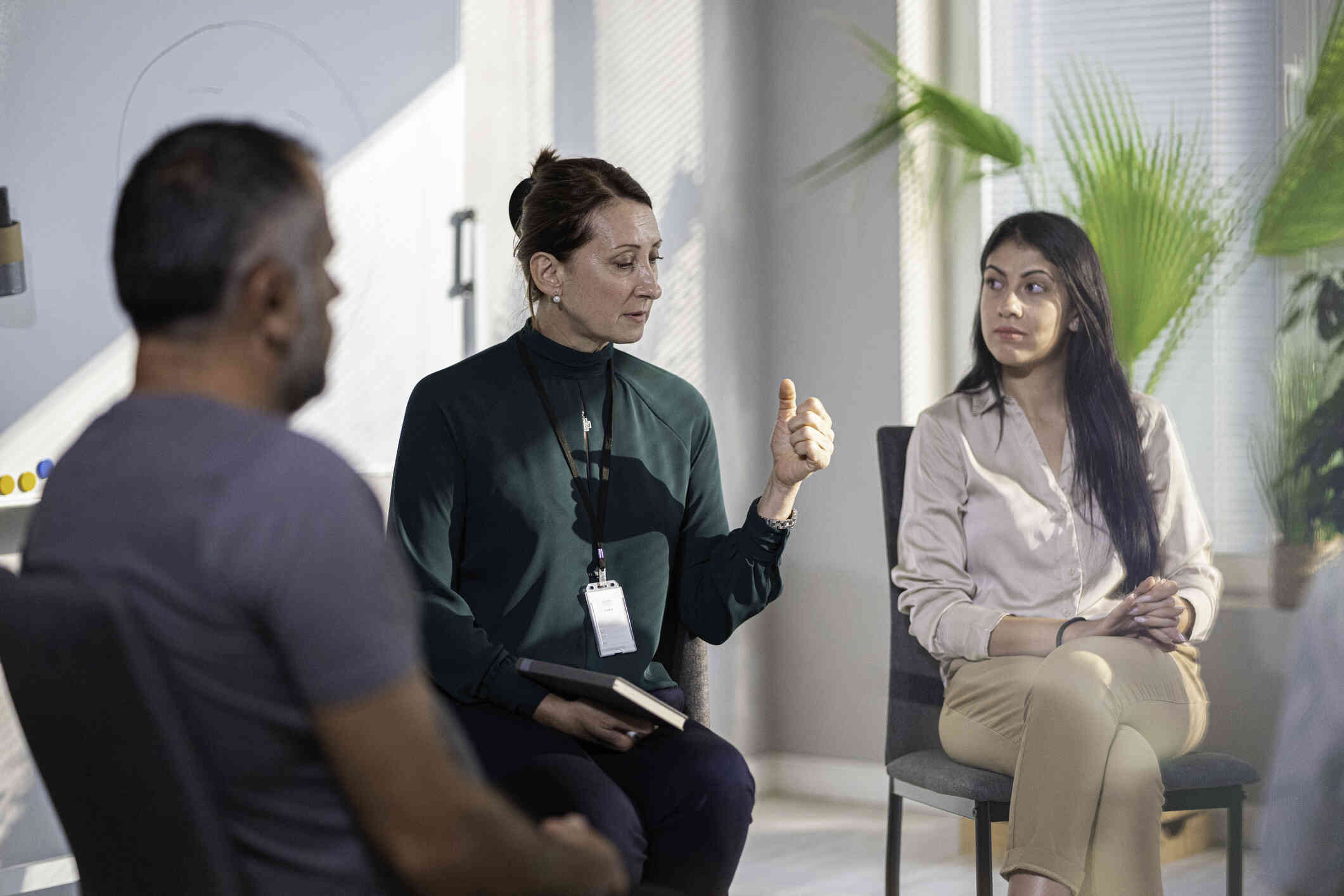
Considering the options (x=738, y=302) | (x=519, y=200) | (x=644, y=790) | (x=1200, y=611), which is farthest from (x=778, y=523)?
(x=738, y=302)

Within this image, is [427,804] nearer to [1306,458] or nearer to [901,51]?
[1306,458]

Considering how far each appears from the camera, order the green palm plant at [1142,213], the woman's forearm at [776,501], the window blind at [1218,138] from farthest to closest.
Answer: the green palm plant at [1142,213]
the window blind at [1218,138]
the woman's forearm at [776,501]

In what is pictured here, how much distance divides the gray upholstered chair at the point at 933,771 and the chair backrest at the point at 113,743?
1499mm

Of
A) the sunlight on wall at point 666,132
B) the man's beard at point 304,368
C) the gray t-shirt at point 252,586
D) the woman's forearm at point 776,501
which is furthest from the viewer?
the sunlight on wall at point 666,132

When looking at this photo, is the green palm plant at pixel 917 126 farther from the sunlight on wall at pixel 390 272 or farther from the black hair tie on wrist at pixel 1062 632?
the black hair tie on wrist at pixel 1062 632

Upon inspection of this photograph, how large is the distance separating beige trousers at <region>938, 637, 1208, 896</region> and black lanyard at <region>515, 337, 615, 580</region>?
2.32 feet

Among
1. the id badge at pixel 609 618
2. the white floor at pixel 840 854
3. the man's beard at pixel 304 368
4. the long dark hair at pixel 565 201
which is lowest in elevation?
the white floor at pixel 840 854

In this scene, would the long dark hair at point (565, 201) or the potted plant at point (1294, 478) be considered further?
the potted plant at point (1294, 478)

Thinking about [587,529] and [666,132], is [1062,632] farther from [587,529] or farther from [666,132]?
[666,132]

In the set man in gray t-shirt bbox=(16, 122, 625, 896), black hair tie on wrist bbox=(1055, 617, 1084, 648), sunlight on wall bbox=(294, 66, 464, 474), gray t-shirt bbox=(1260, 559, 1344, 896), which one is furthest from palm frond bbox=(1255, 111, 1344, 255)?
man in gray t-shirt bbox=(16, 122, 625, 896)

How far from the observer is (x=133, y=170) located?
2.85ft

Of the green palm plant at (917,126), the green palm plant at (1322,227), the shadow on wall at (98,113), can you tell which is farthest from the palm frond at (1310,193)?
the shadow on wall at (98,113)

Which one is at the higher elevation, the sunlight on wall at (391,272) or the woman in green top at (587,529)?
the sunlight on wall at (391,272)

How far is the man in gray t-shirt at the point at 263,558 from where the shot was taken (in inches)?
30.4
